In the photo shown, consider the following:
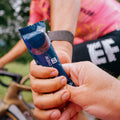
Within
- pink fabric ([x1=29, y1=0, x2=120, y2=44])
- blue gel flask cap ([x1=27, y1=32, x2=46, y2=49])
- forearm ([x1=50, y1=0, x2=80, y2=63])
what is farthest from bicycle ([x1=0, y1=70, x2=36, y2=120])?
blue gel flask cap ([x1=27, y1=32, x2=46, y2=49])

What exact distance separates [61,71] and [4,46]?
7.93m

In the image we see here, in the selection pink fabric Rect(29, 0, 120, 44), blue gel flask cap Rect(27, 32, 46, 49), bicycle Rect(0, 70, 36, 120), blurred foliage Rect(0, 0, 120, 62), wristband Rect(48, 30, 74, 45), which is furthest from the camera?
blurred foliage Rect(0, 0, 120, 62)

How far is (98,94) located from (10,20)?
8.08 meters

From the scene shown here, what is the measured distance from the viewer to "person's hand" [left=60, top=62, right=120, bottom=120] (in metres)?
0.55

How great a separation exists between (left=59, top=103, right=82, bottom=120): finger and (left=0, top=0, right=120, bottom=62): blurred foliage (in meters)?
7.29

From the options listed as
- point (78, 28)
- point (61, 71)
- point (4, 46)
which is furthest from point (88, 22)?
point (4, 46)

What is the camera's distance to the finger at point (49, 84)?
22.0 inches

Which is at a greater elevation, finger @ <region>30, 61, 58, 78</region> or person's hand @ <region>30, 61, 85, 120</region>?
finger @ <region>30, 61, 58, 78</region>

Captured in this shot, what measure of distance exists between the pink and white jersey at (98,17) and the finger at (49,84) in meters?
0.73

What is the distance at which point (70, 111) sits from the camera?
0.63 metres

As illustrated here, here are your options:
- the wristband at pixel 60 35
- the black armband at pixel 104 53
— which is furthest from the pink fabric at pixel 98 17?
the wristband at pixel 60 35

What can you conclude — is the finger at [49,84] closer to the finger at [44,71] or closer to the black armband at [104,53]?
the finger at [44,71]

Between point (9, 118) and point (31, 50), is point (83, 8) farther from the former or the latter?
point (9, 118)

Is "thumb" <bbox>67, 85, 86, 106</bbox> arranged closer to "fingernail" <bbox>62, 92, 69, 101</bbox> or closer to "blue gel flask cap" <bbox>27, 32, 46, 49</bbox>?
"fingernail" <bbox>62, 92, 69, 101</bbox>
